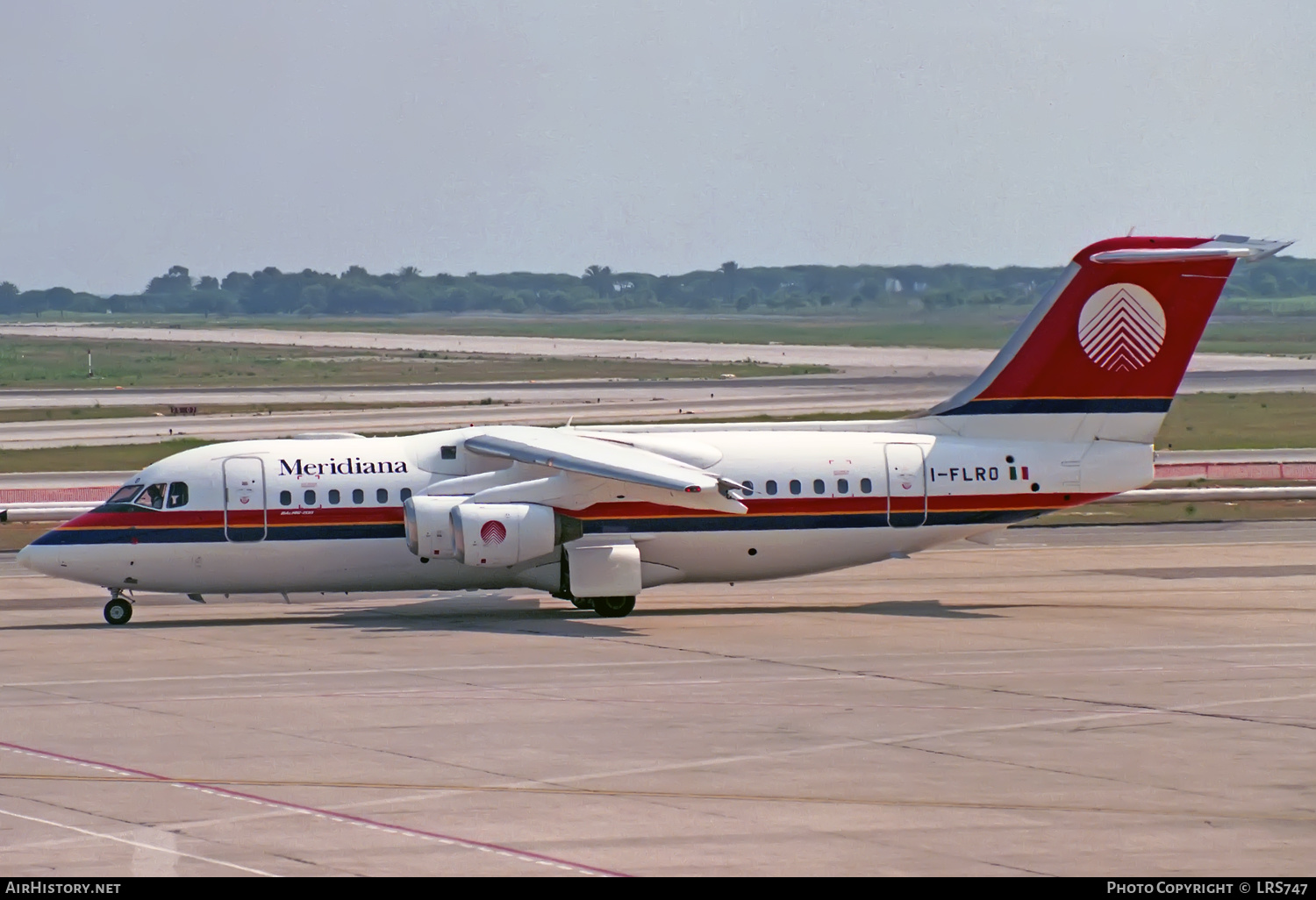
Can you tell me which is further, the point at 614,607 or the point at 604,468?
the point at 614,607

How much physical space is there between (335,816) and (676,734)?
500cm

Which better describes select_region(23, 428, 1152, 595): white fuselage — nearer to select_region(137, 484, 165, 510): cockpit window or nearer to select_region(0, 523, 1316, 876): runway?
select_region(137, 484, 165, 510): cockpit window

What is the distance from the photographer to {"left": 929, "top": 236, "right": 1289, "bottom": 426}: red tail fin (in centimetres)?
3133

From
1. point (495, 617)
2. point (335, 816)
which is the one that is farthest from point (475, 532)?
point (335, 816)

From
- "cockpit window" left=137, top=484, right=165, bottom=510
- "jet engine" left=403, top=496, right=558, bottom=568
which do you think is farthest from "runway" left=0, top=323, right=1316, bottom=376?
"cockpit window" left=137, top=484, right=165, bottom=510

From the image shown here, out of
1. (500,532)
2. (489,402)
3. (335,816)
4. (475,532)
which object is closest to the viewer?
(335,816)

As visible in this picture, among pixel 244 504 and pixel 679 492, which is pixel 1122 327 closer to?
pixel 679 492

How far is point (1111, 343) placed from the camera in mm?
31547

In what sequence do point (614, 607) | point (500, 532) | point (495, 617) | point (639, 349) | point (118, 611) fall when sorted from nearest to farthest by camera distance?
point (500, 532) < point (118, 611) < point (614, 607) < point (495, 617) < point (639, 349)

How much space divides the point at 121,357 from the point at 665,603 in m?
110

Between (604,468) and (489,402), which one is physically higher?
(604,468)

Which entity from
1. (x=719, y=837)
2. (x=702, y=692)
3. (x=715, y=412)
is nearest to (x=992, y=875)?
(x=719, y=837)

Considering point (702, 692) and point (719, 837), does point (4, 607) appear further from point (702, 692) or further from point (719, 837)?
point (719, 837)

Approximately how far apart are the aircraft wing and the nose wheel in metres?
6.62
